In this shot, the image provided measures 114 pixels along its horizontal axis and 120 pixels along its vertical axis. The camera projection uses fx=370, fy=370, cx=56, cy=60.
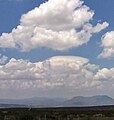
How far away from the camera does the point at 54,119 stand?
313 ft

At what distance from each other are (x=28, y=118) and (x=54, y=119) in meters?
14.5

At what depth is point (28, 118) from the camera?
8212cm

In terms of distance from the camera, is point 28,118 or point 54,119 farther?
point 54,119
